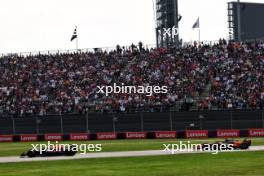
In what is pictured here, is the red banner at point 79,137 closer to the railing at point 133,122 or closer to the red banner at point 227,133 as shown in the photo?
the railing at point 133,122

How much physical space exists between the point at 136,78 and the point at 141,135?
945 cm

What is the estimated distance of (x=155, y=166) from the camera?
2972 centimetres

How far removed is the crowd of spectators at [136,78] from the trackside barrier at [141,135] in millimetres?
2897

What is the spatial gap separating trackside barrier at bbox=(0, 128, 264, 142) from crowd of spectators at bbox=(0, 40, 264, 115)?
290 centimetres

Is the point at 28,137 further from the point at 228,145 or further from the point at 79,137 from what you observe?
the point at 228,145

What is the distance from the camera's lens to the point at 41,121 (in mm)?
57469

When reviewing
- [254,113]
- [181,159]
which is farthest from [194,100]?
[181,159]

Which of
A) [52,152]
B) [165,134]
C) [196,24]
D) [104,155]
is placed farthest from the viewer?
[196,24]

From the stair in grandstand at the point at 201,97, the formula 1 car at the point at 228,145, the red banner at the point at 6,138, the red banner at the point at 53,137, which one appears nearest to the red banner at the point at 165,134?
the stair in grandstand at the point at 201,97

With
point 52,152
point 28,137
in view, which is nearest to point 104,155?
point 52,152

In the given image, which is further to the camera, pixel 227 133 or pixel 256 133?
pixel 227 133

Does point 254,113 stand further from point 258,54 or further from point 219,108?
point 258,54

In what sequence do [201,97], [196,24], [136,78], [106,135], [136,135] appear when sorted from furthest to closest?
[196,24]
[136,78]
[201,97]
[106,135]
[136,135]

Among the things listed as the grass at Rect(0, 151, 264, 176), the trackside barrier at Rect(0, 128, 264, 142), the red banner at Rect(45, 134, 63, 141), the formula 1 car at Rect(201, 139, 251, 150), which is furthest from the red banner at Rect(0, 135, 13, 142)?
the grass at Rect(0, 151, 264, 176)
